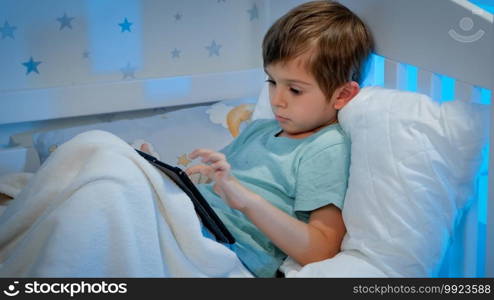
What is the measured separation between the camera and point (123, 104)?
1.72 meters

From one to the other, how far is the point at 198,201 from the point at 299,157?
230 mm

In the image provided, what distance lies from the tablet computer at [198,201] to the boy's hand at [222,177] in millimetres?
36

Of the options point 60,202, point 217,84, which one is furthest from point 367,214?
point 217,84

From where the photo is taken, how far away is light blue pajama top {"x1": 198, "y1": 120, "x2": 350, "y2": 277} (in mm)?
1081

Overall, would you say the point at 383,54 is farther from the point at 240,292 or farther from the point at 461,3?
the point at 240,292

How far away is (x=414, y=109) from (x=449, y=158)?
10 centimetres

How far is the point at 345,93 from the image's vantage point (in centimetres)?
120

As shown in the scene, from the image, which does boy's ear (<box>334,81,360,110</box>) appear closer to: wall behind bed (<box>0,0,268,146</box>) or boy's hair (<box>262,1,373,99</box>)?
boy's hair (<box>262,1,373,99</box>)

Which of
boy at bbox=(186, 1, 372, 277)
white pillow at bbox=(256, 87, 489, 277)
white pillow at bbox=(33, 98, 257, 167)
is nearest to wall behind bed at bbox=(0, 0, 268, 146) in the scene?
white pillow at bbox=(33, 98, 257, 167)

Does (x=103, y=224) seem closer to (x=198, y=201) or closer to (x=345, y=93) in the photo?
(x=198, y=201)

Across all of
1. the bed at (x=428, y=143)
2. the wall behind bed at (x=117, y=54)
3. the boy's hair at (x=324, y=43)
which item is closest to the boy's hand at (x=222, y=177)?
the bed at (x=428, y=143)

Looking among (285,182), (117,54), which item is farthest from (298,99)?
(117,54)

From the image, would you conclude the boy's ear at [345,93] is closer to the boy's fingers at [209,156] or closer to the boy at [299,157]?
the boy at [299,157]

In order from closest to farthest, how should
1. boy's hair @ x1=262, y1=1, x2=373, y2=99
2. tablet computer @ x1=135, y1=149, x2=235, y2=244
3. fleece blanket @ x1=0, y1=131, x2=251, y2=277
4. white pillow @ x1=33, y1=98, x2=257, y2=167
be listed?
1. fleece blanket @ x1=0, y1=131, x2=251, y2=277
2. tablet computer @ x1=135, y1=149, x2=235, y2=244
3. boy's hair @ x1=262, y1=1, x2=373, y2=99
4. white pillow @ x1=33, y1=98, x2=257, y2=167
